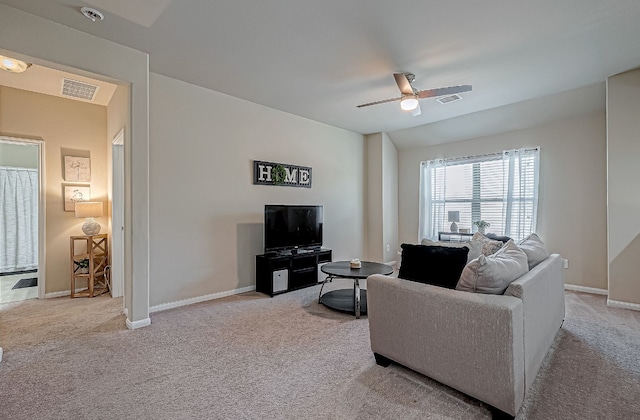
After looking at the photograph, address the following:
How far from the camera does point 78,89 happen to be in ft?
12.8

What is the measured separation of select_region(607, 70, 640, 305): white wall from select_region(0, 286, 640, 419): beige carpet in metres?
0.44

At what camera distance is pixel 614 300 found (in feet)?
12.0

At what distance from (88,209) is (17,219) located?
295 cm

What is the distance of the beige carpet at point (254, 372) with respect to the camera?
1.81 meters

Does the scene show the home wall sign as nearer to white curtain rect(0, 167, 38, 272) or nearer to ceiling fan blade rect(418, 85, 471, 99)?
ceiling fan blade rect(418, 85, 471, 99)

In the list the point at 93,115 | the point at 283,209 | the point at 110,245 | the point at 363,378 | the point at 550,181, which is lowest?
the point at 363,378

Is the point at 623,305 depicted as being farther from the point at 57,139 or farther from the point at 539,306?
the point at 57,139

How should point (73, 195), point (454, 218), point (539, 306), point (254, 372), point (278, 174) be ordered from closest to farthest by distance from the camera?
point (539, 306)
point (254, 372)
point (73, 195)
point (278, 174)
point (454, 218)

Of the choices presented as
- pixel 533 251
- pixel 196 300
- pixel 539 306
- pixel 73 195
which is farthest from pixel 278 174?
pixel 539 306

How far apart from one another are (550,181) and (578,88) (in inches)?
53.9

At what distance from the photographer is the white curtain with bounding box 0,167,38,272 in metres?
5.52

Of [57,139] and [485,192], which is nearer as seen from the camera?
[57,139]

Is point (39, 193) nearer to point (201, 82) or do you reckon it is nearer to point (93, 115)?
point (93, 115)

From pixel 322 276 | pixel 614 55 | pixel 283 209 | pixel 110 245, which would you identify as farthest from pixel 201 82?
pixel 614 55
